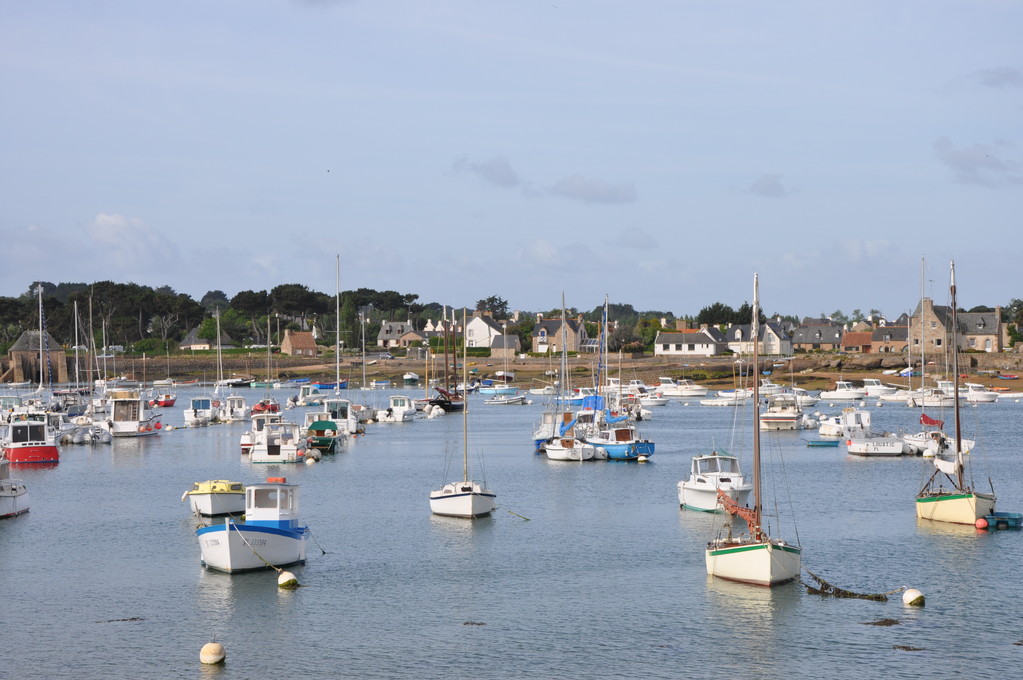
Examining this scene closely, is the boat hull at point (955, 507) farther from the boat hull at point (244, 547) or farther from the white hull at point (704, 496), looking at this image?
the boat hull at point (244, 547)

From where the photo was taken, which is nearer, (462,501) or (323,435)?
(462,501)

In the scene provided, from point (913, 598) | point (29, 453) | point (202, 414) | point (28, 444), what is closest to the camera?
point (913, 598)

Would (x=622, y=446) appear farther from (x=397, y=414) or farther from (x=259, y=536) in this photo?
(x=397, y=414)

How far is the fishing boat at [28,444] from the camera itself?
78.9 meters

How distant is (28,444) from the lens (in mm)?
78875

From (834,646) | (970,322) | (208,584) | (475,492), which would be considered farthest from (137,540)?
(970,322)

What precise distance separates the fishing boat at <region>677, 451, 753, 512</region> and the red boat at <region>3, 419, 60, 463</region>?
1796 inches

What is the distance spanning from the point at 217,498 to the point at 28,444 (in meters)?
31.7

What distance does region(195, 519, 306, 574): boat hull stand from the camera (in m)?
40.3

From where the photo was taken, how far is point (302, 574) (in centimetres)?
4200

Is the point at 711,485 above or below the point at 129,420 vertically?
below

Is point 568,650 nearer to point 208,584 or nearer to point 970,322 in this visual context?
point 208,584

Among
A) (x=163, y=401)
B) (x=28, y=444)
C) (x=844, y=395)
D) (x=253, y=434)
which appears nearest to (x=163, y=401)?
(x=163, y=401)

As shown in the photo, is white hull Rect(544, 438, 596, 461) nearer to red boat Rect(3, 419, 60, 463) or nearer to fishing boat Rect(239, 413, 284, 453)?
fishing boat Rect(239, 413, 284, 453)
